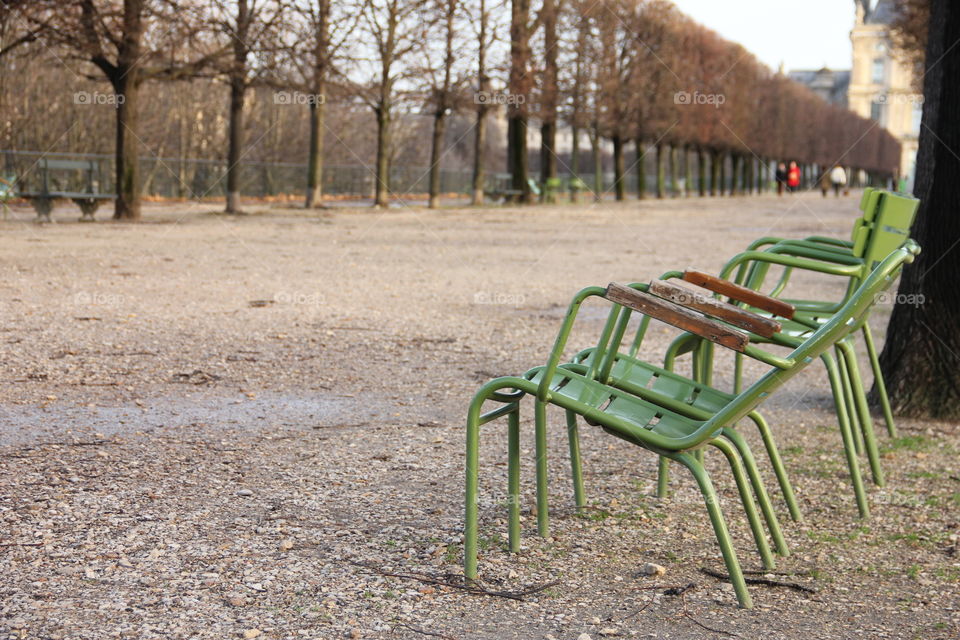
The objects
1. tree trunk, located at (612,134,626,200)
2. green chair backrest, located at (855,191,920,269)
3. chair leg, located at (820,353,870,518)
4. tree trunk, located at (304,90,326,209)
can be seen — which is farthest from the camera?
tree trunk, located at (612,134,626,200)

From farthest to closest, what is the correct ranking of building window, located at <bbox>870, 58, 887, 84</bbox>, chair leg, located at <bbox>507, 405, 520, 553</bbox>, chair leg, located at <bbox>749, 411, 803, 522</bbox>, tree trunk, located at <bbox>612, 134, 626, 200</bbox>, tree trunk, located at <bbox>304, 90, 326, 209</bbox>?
building window, located at <bbox>870, 58, 887, 84</bbox>, tree trunk, located at <bbox>612, 134, 626, 200</bbox>, tree trunk, located at <bbox>304, 90, 326, 209</bbox>, chair leg, located at <bbox>749, 411, 803, 522</bbox>, chair leg, located at <bbox>507, 405, 520, 553</bbox>

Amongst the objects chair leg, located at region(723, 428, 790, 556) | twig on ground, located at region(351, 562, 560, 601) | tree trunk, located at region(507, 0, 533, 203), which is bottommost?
twig on ground, located at region(351, 562, 560, 601)

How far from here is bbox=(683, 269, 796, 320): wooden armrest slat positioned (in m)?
3.04

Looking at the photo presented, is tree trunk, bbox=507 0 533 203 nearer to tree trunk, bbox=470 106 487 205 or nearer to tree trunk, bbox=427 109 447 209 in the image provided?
tree trunk, bbox=470 106 487 205

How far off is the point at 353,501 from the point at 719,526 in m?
1.43

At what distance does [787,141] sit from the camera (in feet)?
233

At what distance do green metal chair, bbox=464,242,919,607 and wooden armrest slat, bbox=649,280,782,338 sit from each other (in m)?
0.02

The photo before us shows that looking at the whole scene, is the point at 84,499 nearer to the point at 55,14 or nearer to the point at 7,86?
the point at 55,14

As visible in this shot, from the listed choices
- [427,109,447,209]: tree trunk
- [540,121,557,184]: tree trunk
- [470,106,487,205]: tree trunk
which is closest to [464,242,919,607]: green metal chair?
A: [427,109,447,209]: tree trunk

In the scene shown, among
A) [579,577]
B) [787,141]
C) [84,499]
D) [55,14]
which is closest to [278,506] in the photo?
[84,499]

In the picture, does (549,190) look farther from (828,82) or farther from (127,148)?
(828,82)

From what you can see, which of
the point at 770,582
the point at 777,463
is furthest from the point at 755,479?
the point at 777,463

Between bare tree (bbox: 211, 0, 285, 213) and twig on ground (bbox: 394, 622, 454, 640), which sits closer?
twig on ground (bbox: 394, 622, 454, 640)

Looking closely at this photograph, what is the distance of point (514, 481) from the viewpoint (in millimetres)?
3602
